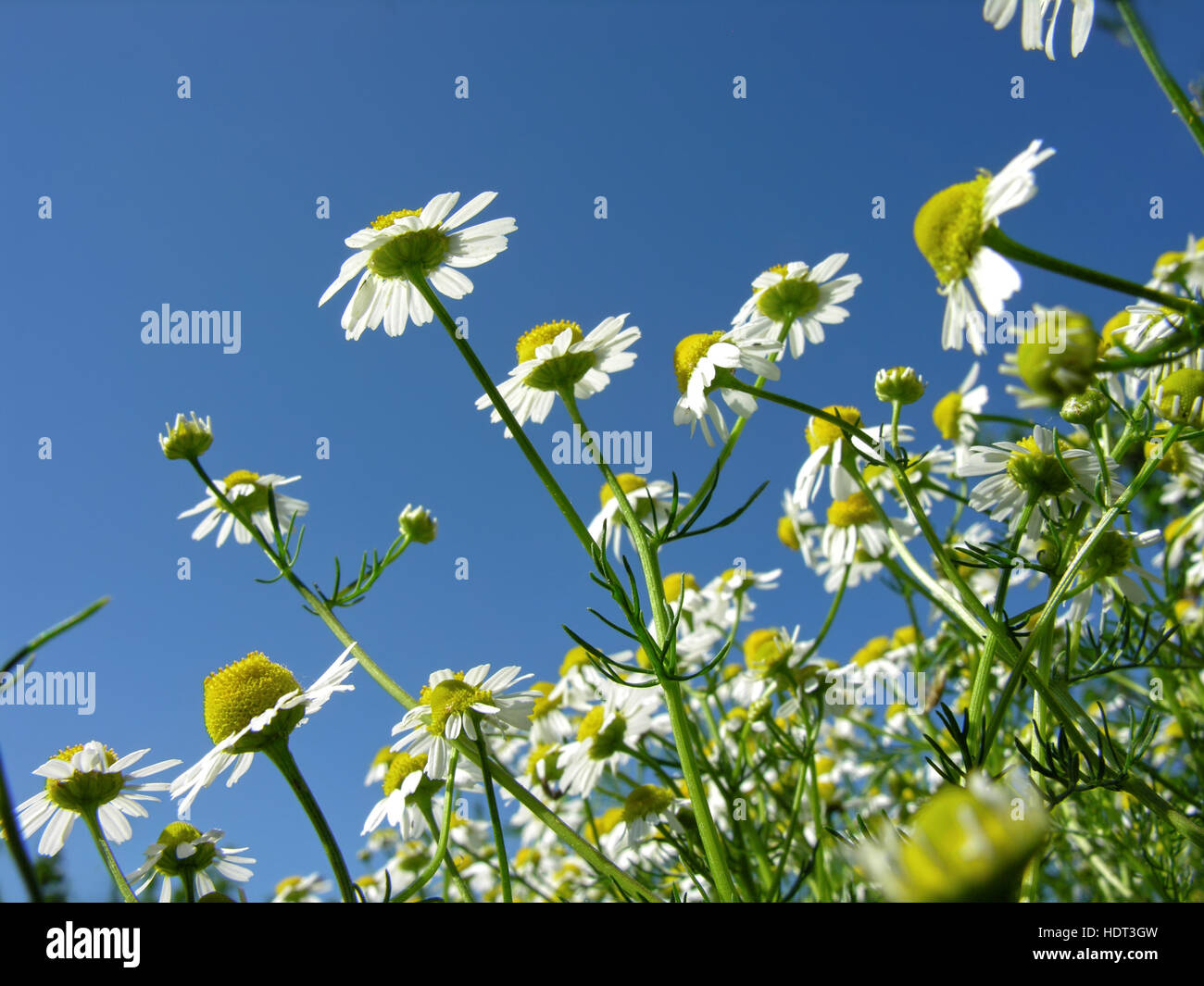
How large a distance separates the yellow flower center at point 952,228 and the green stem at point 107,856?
1.27 m

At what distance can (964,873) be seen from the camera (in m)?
0.29

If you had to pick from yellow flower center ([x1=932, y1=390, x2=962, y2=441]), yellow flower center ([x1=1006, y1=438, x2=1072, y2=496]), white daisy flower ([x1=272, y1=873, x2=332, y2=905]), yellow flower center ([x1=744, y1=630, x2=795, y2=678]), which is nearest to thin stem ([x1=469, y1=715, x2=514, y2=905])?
yellow flower center ([x1=1006, y1=438, x2=1072, y2=496])

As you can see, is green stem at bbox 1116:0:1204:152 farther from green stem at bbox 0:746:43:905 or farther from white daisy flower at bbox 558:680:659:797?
white daisy flower at bbox 558:680:659:797

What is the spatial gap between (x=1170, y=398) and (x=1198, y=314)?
587 mm

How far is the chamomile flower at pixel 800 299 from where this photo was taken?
5.16 feet

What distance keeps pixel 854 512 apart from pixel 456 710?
1346 millimetres

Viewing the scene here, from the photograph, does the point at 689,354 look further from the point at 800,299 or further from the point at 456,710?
the point at 456,710

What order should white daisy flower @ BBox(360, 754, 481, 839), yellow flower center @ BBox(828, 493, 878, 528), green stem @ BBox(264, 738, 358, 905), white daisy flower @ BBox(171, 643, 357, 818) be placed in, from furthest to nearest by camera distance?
yellow flower center @ BBox(828, 493, 878, 528) → white daisy flower @ BBox(360, 754, 481, 839) → white daisy flower @ BBox(171, 643, 357, 818) → green stem @ BBox(264, 738, 358, 905)

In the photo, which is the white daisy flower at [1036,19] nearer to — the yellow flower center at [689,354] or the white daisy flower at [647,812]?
the yellow flower center at [689,354]

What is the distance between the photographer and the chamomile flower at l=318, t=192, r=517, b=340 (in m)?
1.29

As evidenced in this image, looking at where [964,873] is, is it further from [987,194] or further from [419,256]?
[419,256]

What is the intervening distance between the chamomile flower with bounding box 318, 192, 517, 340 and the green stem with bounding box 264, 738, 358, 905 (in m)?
0.69

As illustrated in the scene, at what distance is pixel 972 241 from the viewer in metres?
0.85
